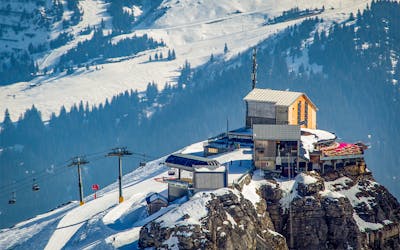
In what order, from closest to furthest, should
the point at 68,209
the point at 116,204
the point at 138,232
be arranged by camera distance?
the point at 138,232, the point at 116,204, the point at 68,209

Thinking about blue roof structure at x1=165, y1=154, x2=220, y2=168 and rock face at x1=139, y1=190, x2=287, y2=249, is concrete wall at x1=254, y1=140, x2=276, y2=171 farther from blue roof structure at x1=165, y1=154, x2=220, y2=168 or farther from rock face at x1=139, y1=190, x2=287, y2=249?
rock face at x1=139, y1=190, x2=287, y2=249

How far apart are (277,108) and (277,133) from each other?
1419cm

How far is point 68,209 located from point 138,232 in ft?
108

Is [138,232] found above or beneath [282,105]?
beneath

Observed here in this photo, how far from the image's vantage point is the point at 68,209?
130750 mm

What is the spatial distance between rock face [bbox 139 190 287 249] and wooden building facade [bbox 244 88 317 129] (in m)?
27.7

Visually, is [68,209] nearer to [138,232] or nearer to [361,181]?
[138,232]

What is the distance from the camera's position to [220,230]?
9331 centimetres

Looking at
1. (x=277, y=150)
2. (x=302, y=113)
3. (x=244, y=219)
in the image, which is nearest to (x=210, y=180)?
(x=244, y=219)

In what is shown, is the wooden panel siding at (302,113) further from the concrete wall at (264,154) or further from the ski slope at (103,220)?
the concrete wall at (264,154)

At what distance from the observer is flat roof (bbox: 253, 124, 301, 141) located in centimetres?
11066

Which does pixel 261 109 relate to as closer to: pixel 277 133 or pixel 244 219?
pixel 277 133

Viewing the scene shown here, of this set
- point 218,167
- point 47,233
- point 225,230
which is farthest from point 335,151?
point 47,233

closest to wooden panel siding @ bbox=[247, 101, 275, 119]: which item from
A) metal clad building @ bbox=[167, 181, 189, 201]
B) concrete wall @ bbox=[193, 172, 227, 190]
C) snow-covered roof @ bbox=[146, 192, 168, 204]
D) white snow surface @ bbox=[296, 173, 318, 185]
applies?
white snow surface @ bbox=[296, 173, 318, 185]
